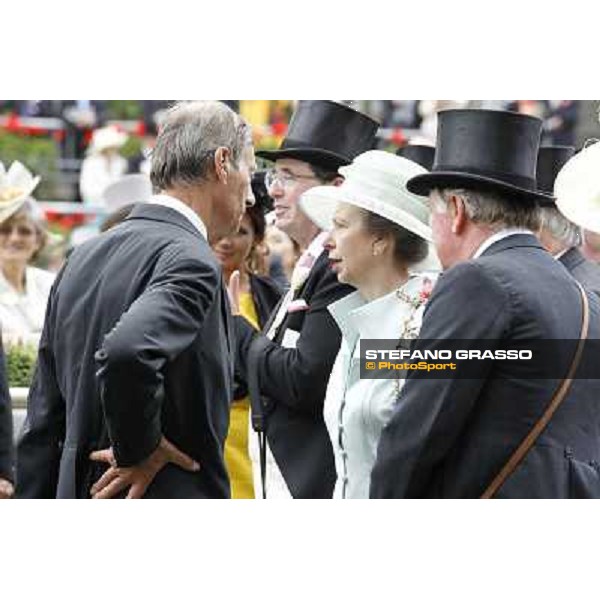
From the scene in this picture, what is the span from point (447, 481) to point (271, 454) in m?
0.94

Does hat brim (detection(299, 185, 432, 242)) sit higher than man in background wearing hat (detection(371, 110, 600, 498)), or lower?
higher

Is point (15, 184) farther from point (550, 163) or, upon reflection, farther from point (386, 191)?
point (550, 163)

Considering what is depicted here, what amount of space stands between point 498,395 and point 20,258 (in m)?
2.55

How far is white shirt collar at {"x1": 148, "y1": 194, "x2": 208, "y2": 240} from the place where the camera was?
3.46 m

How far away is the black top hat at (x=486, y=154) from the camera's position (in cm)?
350

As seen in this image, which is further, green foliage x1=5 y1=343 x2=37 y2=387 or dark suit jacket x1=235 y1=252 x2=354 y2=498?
green foliage x1=5 y1=343 x2=37 y2=387

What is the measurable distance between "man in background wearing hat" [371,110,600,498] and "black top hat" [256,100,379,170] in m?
1.12

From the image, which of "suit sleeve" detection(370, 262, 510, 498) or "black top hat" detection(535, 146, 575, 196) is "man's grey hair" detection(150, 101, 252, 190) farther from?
"black top hat" detection(535, 146, 575, 196)

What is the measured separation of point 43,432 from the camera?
3.51m

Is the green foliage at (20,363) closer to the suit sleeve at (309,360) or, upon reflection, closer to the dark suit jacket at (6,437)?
the dark suit jacket at (6,437)

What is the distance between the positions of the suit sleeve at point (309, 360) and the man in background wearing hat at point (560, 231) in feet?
1.90

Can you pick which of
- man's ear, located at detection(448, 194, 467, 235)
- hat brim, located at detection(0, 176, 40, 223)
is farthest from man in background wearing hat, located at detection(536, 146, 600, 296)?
hat brim, located at detection(0, 176, 40, 223)

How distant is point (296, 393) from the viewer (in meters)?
4.07

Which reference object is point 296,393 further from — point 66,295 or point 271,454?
point 66,295
